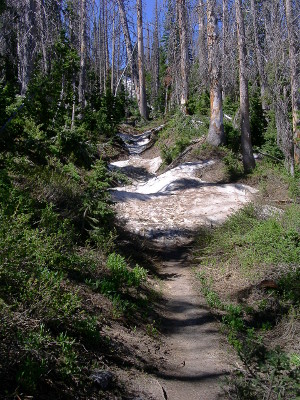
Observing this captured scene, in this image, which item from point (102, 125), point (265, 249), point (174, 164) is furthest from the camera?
point (102, 125)

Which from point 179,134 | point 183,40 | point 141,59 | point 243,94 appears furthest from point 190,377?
point 141,59

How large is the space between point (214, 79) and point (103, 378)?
13.7 metres

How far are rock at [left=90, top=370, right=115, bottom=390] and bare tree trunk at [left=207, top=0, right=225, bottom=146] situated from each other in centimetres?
1342

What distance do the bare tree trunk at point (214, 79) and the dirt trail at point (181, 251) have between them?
145cm

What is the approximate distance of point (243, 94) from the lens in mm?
14500

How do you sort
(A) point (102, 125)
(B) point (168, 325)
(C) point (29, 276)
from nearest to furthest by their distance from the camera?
(C) point (29, 276) < (B) point (168, 325) < (A) point (102, 125)

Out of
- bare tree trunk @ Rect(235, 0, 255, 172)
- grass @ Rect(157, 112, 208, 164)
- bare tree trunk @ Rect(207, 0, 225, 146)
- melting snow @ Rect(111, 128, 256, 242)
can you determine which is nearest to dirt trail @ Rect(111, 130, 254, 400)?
melting snow @ Rect(111, 128, 256, 242)

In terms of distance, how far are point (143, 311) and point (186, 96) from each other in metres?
18.2

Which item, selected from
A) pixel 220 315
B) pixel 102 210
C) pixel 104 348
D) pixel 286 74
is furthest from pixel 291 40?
pixel 104 348

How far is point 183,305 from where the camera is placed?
6.68 metres

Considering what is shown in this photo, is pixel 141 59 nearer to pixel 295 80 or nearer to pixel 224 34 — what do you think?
pixel 224 34

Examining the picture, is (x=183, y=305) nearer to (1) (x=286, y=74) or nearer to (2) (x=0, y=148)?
(2) (x=0, y=148)

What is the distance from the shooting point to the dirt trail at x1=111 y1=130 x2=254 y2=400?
15.0 feet

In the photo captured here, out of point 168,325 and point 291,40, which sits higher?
point 291,40
